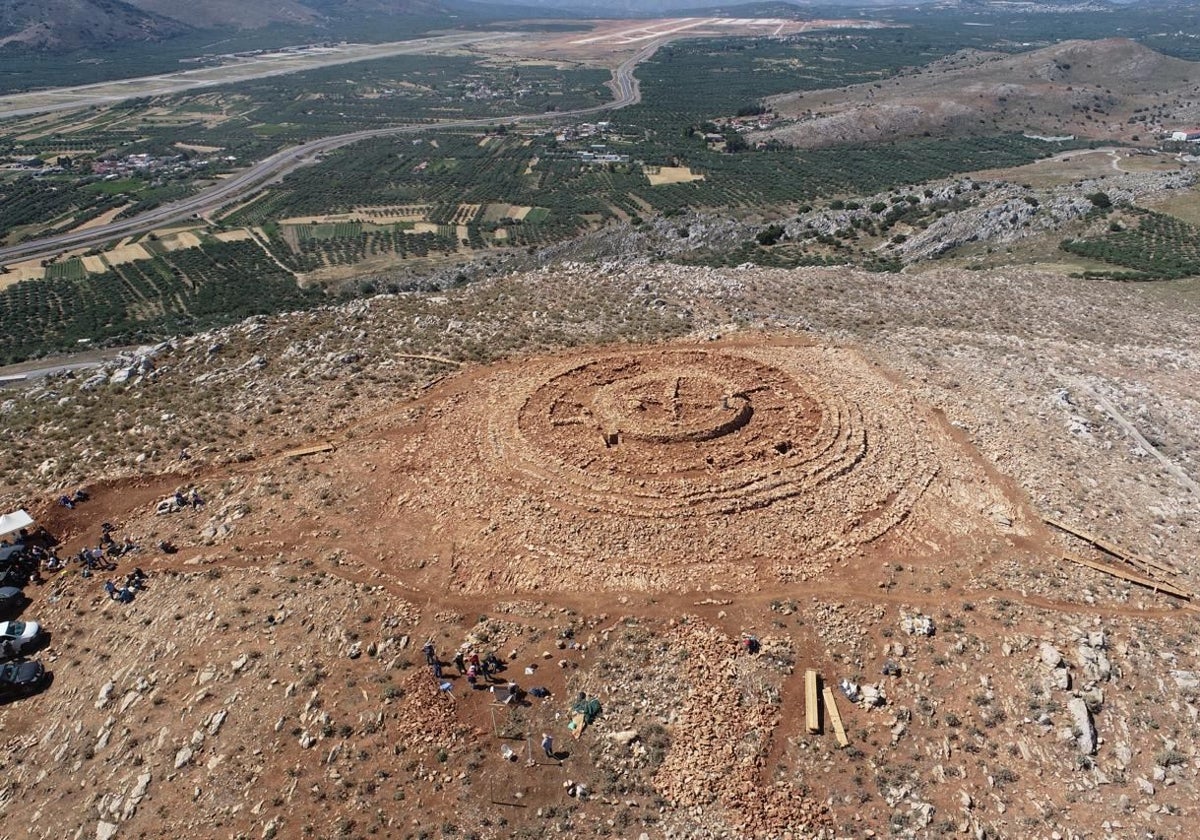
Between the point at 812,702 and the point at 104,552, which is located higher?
the point at 104,552

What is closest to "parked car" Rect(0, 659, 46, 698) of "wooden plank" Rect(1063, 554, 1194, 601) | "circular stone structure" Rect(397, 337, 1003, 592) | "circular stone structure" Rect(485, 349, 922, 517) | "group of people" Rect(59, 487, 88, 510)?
"group of people" Rect(59, 487, 88, 510)

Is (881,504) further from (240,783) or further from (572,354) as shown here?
(240,783)

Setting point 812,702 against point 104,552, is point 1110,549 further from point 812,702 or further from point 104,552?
point 104,552

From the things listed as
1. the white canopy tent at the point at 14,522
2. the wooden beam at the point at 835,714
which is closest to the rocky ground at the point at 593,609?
the wooden beam at the point at 835,714

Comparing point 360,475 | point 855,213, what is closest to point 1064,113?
point 855,213

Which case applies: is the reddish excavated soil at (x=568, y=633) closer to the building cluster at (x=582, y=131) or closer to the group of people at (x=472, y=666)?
the group of people at (x=472, y=666)

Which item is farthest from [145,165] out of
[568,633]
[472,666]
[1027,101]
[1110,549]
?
[1027,101]

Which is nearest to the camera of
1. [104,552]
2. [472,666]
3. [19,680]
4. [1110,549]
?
[472,666]
